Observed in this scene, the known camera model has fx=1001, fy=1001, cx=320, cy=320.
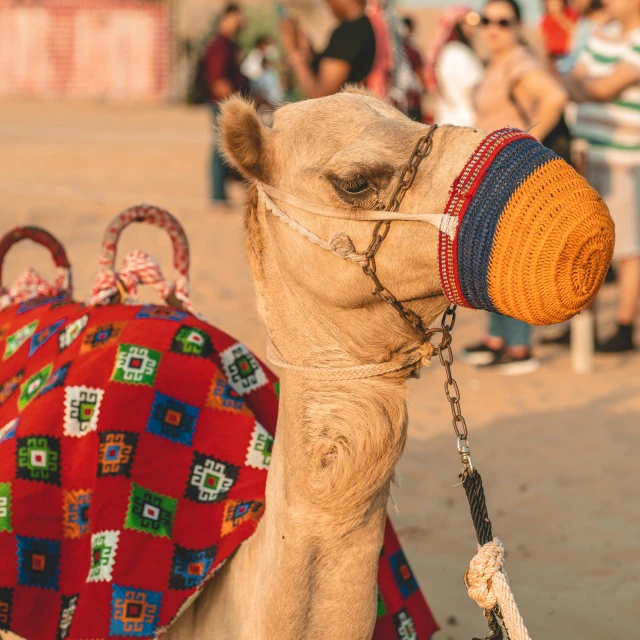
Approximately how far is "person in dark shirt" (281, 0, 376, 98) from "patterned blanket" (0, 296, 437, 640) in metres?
3.55

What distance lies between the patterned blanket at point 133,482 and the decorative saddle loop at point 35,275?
758mm

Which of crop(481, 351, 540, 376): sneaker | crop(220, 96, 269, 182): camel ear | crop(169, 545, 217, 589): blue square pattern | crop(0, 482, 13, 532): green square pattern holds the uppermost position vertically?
crop(220, 96, 269, 182): camel ear

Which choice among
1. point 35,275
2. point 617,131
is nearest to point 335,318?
point 35,275

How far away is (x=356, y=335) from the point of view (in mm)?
1824

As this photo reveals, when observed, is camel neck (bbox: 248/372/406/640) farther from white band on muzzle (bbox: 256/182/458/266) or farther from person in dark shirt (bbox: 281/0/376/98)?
person in dark shirt (bbox: 281/0/376/98)

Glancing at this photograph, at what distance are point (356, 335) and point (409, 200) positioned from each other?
278 mm

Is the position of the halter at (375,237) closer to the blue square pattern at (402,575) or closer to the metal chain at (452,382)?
the metal chain at (452,382)

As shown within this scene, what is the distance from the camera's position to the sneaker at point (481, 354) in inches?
248

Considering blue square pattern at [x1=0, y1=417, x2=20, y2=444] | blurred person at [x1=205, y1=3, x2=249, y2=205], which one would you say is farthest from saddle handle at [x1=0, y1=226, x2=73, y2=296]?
blurred person at [x1=205, y1=3, x2=249, y2=205]

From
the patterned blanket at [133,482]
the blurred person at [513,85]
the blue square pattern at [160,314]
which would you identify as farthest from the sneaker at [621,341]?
the blue square pattern at [160,314]

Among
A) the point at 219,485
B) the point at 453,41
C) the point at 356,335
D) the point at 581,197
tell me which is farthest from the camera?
the point at 453,41

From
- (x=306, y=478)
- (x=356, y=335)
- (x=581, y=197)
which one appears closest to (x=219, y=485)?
(x=306, y=478)

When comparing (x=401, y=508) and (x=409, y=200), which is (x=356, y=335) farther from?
(x=401, y=508)

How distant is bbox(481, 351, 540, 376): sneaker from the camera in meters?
6.25
